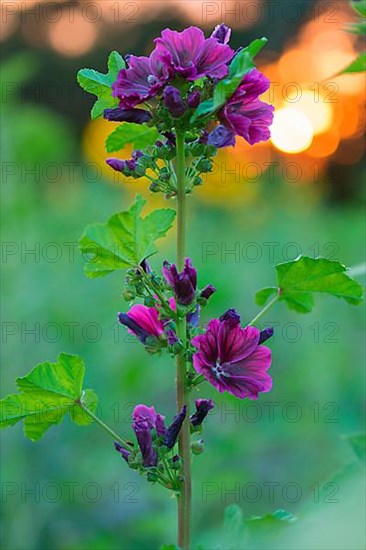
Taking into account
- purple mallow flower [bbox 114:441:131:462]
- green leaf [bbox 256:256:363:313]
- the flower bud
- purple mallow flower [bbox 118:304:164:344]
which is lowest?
purple mallow flower [bbox 114:441:131:462]

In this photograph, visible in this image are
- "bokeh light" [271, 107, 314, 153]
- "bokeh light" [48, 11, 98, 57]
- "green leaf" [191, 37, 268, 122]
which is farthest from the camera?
"bokeh light" [48, 11, 98, 57]

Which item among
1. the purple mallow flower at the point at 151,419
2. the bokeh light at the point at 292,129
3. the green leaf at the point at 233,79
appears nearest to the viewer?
the green leaf at the point at 233,79

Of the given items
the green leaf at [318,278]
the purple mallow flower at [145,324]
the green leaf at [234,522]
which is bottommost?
the green leaf at [234,522]

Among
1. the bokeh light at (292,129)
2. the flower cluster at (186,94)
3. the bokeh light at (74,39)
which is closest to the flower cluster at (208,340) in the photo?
the flower cluster at (186,94)

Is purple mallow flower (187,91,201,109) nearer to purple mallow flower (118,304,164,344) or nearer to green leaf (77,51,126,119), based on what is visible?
green leaf (77,51,126,119)

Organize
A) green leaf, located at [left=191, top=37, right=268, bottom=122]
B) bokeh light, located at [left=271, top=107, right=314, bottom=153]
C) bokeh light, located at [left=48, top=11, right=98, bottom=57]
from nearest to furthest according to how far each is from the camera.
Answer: green leaf, located at [left=191, top=37, right=268, bottom=122] → bokeh light, located at [left=271, top=107, right=314, bottom=153] → bokeh light, located at [left=48, top=11, right=98, bottom=57]

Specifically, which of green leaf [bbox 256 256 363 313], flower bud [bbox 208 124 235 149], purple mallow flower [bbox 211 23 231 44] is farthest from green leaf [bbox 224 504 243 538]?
purple mallow flower [bbox 211 23 231 44]

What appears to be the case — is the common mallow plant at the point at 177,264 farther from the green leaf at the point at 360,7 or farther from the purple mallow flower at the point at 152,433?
the green leaf at the point at 360,7

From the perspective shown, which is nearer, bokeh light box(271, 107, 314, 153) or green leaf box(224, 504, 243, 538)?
green leaf box(224, 504, 243, 538)
